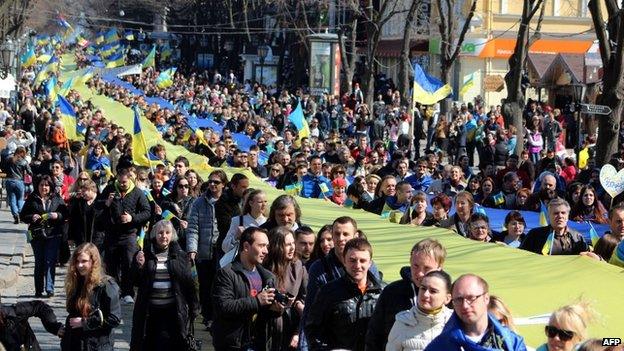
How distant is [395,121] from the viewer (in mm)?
38969

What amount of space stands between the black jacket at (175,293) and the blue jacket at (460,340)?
14.5ft

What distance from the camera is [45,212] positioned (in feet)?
56.5

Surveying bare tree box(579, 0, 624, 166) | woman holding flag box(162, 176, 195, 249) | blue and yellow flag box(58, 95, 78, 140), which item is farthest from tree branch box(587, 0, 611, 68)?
blue and yellow flag box(58, 95, 78, 140)

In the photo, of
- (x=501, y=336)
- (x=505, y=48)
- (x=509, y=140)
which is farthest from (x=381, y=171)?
(x=505, y=48)

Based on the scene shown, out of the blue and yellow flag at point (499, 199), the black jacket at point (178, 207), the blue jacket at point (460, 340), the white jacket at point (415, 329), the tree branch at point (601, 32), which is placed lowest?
the blue and yellow flag at point (499, 199)

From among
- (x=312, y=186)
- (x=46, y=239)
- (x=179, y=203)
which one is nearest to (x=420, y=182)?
(x=312, y=186)

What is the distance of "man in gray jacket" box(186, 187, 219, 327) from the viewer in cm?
1391

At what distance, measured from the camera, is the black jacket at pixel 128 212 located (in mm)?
15688

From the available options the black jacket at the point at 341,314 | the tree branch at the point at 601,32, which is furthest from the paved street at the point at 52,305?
the tree branch at the point at 601,32

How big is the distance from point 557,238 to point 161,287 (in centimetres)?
324

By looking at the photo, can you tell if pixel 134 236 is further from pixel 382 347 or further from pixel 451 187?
pixel 382 347

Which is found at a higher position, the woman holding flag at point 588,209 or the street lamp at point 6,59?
the street lamp at point 6,59

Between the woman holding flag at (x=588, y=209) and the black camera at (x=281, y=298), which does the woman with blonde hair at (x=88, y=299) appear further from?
the woman holding flag at (x=588, y=209)

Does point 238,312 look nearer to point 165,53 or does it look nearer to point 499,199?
point 499,199
